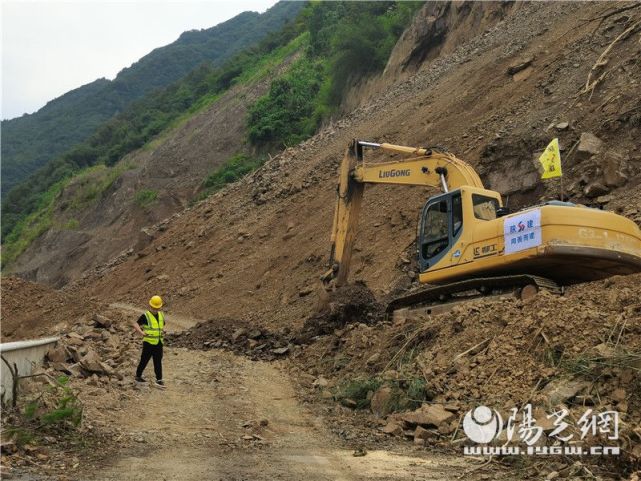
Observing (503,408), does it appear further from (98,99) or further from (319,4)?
(98,99)

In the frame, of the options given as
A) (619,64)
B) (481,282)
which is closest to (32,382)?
(481,282)

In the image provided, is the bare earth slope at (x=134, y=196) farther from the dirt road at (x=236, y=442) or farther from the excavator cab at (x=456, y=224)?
the dirt road at (x=236, y=442)

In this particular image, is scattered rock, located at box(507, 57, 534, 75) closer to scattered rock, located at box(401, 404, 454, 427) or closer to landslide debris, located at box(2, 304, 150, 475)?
landslide debris, located at box(2, 304, 150, 475)

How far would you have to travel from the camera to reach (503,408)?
24.7 ft

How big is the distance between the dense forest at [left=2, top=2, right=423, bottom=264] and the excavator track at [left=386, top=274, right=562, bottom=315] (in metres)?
24.3

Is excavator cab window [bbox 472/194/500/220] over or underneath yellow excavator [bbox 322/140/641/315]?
over

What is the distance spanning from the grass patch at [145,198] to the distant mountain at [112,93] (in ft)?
152

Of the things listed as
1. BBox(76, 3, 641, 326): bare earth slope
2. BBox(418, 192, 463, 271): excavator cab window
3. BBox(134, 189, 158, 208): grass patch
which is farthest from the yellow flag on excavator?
BBox(134, 189, 158, 208): grass patch

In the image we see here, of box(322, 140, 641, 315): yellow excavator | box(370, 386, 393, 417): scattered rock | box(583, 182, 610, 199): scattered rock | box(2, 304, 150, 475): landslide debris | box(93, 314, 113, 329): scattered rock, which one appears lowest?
box(370, 386, 393, 417): scattered rock

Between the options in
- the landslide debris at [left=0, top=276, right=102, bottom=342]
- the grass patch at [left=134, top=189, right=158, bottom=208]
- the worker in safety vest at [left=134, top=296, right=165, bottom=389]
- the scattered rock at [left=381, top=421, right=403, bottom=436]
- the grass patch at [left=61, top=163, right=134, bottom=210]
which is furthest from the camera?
the grass patch at [left=61, top=163, right=134, bottom=210]

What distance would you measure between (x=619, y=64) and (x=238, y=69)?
144 ft

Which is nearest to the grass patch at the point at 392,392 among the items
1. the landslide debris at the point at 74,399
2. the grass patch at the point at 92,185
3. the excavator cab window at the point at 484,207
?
the landslide debris at the point at 74,399

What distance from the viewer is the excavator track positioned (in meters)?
10.7

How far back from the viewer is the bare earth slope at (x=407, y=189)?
57.3ft
